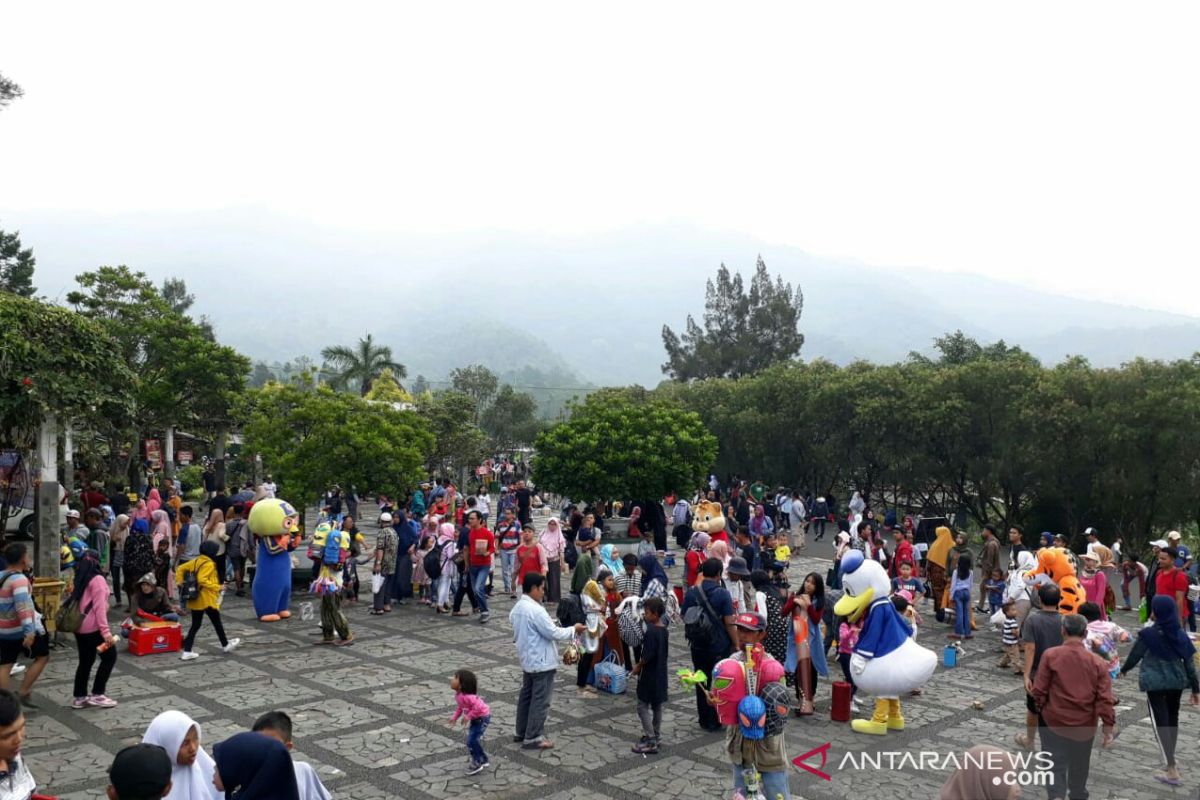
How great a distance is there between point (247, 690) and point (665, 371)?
59039 millimetres

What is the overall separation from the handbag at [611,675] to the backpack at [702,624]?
5.19 ft

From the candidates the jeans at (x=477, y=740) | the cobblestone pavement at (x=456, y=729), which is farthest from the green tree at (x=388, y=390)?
the jeans at (x=477, y=740)

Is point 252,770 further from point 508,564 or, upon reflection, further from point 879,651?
point 508,564

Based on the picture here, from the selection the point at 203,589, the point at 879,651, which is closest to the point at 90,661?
the point at 203,589

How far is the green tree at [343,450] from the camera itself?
1709 cm

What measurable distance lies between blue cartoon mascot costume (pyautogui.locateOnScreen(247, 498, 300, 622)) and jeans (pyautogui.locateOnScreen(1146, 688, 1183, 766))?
10.3 meters

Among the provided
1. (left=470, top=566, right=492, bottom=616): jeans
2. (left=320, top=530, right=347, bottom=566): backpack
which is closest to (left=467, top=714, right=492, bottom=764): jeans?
(left=320, top=530, right=347, bottom=566): backpack

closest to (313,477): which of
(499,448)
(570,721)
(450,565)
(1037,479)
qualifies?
(450,565)

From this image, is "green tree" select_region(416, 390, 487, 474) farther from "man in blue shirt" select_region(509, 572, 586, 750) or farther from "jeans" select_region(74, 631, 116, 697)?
"man in blue shirt" select_region(509, 572, 586, 750)

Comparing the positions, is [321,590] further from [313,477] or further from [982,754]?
[982,754]

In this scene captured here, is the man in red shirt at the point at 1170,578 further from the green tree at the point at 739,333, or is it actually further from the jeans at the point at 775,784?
the green tree at the point at 739,333

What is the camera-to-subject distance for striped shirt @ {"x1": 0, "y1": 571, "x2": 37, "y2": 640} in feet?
25.3

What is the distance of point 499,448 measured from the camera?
2208 inches

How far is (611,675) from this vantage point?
932 centimetres
